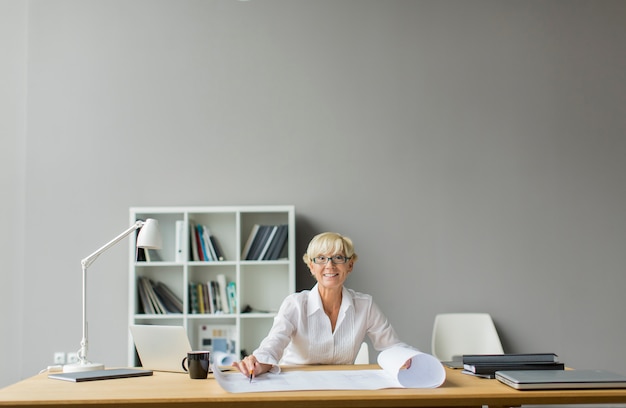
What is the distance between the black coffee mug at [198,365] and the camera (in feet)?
8.27

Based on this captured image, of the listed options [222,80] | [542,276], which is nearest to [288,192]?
[222,80]

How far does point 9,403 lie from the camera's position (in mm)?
2070

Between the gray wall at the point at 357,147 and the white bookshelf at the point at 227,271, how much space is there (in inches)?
8.6

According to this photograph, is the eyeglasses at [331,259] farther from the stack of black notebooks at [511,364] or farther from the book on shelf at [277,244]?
the book on shelf at [277,244]

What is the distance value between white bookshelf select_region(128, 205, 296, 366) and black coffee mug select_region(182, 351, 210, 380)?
196cm

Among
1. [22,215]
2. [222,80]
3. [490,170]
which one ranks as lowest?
[22,215]

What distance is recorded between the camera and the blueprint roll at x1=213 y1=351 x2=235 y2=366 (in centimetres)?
448

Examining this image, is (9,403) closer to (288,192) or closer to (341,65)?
(288,192)

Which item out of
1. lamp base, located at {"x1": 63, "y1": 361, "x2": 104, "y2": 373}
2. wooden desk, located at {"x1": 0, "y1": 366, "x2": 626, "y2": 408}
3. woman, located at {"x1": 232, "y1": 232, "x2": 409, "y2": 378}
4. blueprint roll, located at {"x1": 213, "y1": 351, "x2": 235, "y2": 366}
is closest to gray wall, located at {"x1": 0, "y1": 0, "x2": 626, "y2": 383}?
blueprint roll, located at {"x1": 213, "y1": 351, "x2": 235, "y2": 366}

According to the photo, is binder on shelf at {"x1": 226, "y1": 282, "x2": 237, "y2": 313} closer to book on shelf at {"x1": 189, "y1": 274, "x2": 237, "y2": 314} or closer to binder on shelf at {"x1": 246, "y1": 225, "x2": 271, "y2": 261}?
book on shelf at {"x1": 189, "y1": 274, "x2": 237, "y2": 314}

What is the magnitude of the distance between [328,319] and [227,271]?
166cm

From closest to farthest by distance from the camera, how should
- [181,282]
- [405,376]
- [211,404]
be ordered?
1. [211,404]
2. [405,376]
3. [181,282]

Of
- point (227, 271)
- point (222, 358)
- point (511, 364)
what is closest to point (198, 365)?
point (511, 364)

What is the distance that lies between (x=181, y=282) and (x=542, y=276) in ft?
Result: 8.30
